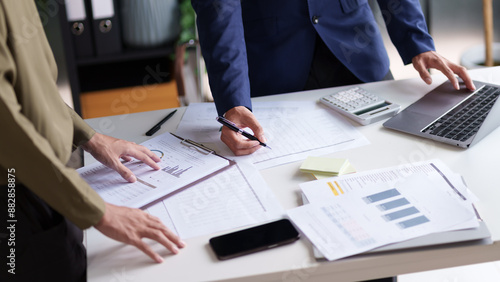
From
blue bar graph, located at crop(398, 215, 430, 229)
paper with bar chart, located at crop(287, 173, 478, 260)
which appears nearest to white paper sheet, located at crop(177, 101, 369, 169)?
paper with bar chart, located at crop(287, 173, 478, 260)

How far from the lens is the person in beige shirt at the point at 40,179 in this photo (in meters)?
0.92

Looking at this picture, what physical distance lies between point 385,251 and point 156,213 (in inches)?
18.3

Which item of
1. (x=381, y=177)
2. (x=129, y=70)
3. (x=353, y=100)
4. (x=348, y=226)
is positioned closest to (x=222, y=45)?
(x=353, y=100)

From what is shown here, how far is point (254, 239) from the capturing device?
103cm

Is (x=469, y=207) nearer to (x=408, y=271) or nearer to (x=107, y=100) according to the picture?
(x=408, y=271)

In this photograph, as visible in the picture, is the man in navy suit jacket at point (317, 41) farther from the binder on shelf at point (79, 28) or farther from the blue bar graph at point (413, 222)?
the binder on shelf at point (79, 28)

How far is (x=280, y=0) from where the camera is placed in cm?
178

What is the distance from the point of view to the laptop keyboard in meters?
1.37

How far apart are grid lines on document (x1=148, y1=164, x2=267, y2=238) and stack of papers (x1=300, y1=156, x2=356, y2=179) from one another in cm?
15

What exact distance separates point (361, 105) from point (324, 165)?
1.15 feet

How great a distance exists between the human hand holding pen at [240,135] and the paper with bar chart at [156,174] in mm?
58

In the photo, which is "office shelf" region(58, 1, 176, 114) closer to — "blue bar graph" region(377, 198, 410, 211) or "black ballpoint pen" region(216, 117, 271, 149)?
"black ballpoint pen" region(216, 117, 271, 149)

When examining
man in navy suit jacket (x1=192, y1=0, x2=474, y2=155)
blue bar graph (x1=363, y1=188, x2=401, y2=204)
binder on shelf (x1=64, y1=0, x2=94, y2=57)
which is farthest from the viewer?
binder on shelf (x1=64, y1=0, x2=94, y2=57)

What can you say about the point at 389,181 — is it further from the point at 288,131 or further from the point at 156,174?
the point at 156,174
